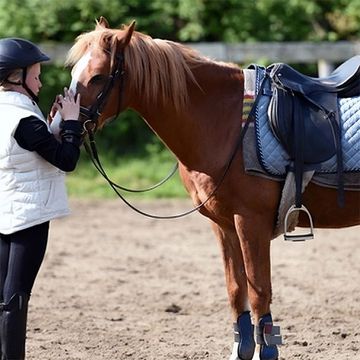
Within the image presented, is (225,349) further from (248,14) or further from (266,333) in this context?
(248,14)

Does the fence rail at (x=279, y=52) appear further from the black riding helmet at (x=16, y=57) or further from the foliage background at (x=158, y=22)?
the black riding helmet at (x=16, y=57)

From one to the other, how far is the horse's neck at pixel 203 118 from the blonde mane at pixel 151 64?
0.19 feet

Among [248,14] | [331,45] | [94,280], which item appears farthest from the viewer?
[248,14]

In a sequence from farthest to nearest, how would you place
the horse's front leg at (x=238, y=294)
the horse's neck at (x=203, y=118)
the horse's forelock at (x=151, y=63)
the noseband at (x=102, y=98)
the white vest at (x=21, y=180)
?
the horse's front leg at (x=238, y=294) → the horse's neck at (x=203, y=118) → the horse's forelock at (x=151, y=63) → the noseband at (x=102, y=98) → the white vest at (x=21, y=180)

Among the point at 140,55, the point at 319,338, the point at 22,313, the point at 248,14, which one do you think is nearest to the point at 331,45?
the point at 248,14

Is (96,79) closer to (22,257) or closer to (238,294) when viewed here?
(22,257)

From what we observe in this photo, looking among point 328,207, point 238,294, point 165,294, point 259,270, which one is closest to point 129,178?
point 165,294

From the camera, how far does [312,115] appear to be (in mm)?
4414

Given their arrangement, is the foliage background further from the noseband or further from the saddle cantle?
the noseband

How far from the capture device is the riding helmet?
3.96 metres

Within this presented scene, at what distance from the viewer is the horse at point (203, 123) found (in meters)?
4.22

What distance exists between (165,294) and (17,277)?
2.54 metres

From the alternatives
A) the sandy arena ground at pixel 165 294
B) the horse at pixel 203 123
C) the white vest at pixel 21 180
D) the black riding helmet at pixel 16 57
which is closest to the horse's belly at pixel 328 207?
the horse at pixel 203 123

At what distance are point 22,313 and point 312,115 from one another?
1638mm
